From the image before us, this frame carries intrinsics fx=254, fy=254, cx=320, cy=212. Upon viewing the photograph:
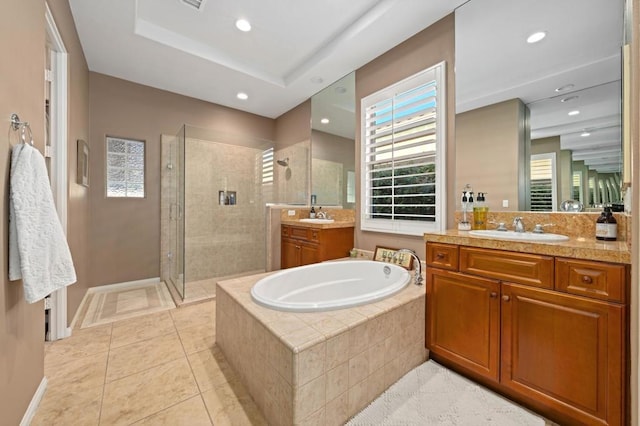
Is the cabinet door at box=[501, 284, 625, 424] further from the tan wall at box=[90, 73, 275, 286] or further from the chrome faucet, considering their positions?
the tan wall at box=[90, 73, 275, 286]

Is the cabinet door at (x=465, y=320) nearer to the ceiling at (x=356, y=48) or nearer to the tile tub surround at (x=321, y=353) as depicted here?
the tile tub surround at (x=321, y=353)

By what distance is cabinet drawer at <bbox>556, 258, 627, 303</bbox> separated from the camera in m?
1.11

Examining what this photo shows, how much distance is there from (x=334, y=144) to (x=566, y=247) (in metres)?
2.56

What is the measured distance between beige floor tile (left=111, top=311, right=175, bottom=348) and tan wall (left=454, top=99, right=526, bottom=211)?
9.10 ft

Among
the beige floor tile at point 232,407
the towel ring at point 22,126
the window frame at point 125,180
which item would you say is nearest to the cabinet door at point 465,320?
the beige floor tile at point 232,407

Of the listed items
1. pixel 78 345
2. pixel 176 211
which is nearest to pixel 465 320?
pixel 78 345

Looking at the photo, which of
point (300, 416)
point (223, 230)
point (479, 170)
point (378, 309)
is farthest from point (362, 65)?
point (300, 416)

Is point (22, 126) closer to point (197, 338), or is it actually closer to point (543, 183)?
point (197, 338)

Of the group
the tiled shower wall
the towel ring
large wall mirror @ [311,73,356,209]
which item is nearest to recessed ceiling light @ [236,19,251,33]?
large wall mirror @ [311,73,356,209]

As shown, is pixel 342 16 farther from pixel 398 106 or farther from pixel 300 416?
pixel 300 416

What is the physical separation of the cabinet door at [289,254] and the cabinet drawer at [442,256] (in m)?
1.82

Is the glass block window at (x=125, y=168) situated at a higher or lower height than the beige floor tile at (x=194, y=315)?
higher

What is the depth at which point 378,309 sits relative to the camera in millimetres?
1462

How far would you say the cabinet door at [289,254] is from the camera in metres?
3.28
